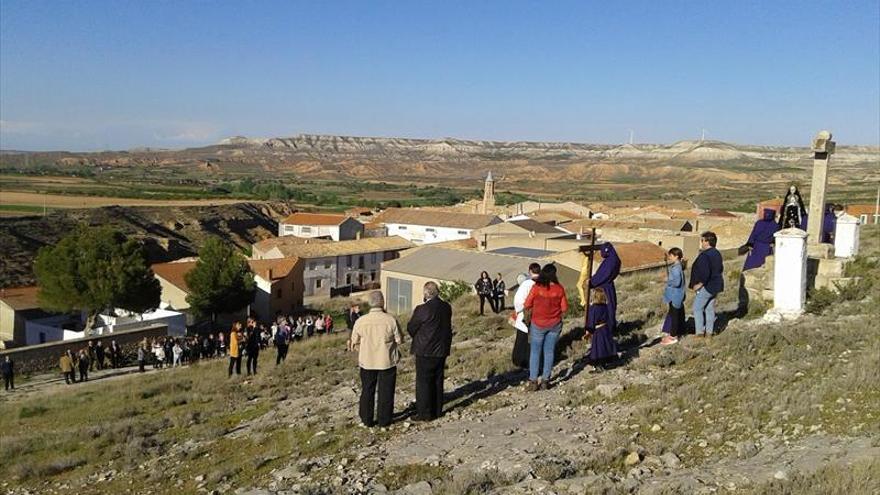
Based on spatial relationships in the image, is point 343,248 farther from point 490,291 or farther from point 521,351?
point 521,351

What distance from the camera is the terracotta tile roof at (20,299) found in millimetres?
36531

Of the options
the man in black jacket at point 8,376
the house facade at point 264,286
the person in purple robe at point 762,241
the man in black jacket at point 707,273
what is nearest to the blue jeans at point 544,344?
the man in black jacket at point 707,273

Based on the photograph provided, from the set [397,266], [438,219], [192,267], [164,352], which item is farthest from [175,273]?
[438,219]

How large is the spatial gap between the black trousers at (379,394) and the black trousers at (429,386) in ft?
0.98

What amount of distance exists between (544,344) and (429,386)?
1.61 meters

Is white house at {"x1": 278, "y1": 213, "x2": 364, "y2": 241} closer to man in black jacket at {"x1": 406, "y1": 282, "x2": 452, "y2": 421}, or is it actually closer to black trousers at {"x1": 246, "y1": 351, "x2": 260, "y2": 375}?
black trousers at {"x1": 246, "y1": 351, "x2": 260, "y2": 375}

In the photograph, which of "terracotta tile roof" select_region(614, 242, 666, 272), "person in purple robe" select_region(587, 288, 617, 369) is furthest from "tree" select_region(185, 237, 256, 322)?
"person in purple robe" select_region(587, 288, 617, 369)

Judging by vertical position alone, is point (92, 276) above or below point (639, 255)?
below

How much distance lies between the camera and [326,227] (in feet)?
232

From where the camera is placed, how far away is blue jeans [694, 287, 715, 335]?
988 centimetres

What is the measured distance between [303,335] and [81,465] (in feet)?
56.9

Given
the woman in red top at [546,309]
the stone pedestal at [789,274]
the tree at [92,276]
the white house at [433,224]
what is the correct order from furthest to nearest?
the white house at [433,224] < the tree at [92,276] < the stone pedestal at [789,274] < the woman in red top at [546,309]

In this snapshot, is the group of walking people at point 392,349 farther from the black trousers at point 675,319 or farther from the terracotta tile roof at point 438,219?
the terracotta tile roof at point 438,219

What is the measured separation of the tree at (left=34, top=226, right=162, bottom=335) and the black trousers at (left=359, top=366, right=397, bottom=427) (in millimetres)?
29043
